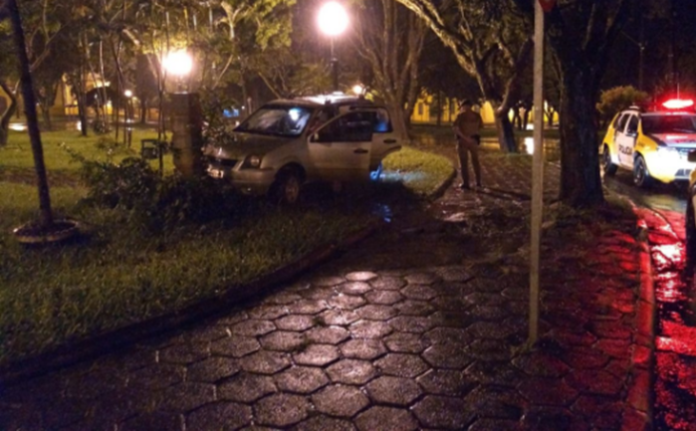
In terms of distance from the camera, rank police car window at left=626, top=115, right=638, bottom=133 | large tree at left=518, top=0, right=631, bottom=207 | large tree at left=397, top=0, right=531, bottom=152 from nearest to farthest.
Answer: large tree at left=518, top=0, right=631, bottom=207 → police car window at left=626, top=115, right=638, bottom=133 → large tree at left=397, top=0, right=531, bottom=152

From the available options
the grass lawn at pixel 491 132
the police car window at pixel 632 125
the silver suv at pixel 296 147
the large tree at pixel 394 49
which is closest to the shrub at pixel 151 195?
the silver suv at pixel 296 147

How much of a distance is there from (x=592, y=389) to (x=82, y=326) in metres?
3.78

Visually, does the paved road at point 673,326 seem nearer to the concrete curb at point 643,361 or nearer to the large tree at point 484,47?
the concrete curb at point 643,361

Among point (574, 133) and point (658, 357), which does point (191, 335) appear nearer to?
point (658, 357)

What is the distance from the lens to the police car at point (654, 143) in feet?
45.3

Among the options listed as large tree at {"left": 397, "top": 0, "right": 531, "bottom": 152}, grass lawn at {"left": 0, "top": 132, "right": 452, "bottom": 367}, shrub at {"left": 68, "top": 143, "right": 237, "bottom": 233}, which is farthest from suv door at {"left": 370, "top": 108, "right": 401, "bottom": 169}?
shrub at {"left": 68, "top": 143, "right": 237, "bottom": 233}

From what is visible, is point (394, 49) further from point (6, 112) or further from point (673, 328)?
point (673, 328)

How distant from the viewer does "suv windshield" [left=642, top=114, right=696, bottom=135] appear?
14.9 m

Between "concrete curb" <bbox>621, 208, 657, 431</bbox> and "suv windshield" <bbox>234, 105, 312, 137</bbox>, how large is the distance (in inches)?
249

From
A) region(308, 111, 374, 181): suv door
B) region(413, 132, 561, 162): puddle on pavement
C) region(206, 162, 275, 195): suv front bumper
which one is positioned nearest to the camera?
region(206, 162, 275, 195): suv front bumper

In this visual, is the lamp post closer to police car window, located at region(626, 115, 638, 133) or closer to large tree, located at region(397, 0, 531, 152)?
large tree, located at region(397, 0, 531, 152)

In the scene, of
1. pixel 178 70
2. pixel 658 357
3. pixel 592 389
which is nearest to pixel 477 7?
pixel 658 357

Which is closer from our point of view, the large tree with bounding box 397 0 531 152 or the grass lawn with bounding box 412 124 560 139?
the large tree with bounding box 397 0 531 152

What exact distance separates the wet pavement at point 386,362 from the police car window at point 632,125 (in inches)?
344
